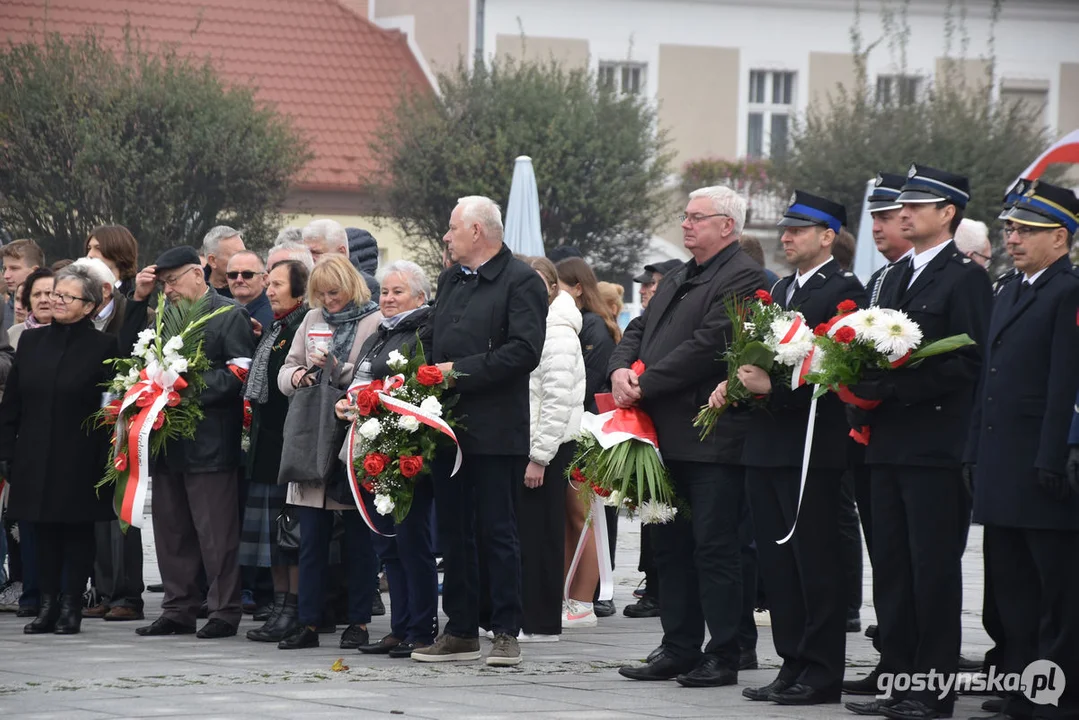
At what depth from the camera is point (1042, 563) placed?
701cm

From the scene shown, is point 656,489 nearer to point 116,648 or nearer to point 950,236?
point 950,236

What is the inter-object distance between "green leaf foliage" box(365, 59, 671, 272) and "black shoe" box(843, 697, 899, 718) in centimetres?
2146

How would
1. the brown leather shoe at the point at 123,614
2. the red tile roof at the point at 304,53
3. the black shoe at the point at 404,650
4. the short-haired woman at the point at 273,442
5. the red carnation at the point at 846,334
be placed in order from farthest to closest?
the red tile roof at the point at 304,53, the brown leather shoe at the point at 123,614, the short-haired woman at the point at 273,442, the black shoe at the point at 404,650, the red carnation at the point at 846,334

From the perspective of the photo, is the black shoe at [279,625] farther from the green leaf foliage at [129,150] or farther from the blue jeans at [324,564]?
the green leaf foliage at [129,150]

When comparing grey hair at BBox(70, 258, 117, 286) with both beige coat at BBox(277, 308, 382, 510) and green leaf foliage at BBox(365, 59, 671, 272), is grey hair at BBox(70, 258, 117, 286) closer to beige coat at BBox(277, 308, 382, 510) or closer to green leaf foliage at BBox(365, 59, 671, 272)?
beige coat at BBox(277, 308, 382, 510)

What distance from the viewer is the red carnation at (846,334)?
7105 millimetres

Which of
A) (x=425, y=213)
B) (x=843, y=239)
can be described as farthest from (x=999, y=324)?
(x=425, y=213)

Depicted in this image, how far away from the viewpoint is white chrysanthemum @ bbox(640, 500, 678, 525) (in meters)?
8.16

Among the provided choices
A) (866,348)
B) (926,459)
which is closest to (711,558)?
(926,459)

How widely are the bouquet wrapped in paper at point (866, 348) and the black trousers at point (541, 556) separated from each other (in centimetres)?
282

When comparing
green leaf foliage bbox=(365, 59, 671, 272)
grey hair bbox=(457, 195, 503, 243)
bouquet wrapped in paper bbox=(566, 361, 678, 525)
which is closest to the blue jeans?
bouquet wrapped in paper bbox=(566, 361, 678, 525)

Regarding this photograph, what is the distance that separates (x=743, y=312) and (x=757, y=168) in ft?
85.8

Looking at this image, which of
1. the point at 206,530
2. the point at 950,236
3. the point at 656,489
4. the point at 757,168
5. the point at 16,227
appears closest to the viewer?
the point at 950,236

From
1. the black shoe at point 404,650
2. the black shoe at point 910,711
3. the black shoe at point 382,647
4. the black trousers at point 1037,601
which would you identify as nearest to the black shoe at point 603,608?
the black shoe at point 382,647
